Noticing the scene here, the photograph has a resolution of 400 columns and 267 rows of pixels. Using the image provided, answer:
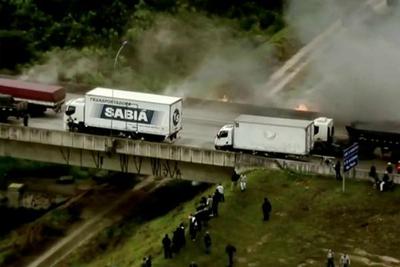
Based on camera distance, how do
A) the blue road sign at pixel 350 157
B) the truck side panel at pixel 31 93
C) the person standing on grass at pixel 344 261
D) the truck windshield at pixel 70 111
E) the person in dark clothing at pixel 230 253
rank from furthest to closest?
the truck side panel at pixel 31 93, the truck windshield at pixel 70 111, the blue road sign at pixel 350 157, the person in dark clothing at pixel 230 253, the person standing on grass at pixel 344 261

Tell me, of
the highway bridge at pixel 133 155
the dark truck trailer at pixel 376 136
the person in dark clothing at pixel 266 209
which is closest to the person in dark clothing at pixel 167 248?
the person in dark clothing at pixel 266 209

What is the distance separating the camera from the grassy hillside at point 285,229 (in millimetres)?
47688

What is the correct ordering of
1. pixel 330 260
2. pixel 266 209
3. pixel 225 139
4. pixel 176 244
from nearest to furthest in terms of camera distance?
pixel 330 260, pixel 176 244, pixel 266 209, pixel 225 139

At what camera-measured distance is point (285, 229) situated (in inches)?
1975

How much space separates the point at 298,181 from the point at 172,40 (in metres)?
40.9

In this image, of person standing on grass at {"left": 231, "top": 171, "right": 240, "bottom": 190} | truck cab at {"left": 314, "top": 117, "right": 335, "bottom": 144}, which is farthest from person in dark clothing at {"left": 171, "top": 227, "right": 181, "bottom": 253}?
truck cab at {"left": 314, "top": 117, "right": 335, "bottom": 144}

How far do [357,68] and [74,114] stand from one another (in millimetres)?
21622

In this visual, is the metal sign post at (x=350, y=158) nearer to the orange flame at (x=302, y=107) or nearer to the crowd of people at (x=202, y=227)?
the crowd of people at (x=202, y=227)

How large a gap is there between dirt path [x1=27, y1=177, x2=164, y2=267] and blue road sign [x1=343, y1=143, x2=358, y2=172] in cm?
1422

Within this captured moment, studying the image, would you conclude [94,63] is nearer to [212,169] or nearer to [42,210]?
[42,210]

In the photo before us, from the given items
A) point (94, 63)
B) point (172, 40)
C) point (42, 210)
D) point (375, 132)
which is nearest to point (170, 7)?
point (172, 40)

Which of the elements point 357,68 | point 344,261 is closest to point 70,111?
point 344,261

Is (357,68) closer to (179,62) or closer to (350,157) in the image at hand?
(179,62)

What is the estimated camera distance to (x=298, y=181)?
5516 cm
